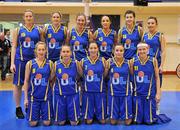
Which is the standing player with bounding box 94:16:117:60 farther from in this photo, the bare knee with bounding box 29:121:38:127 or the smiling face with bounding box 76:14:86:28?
the bare knee with bounding box 29:121:38:127

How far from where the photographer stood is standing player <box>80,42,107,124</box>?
5.30 meters

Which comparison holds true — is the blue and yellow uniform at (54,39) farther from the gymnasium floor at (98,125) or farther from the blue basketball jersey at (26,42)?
the gymnasium floor at (98,125)

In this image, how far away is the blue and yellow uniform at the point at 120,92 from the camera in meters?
5.29

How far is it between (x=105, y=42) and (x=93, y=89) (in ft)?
2.63

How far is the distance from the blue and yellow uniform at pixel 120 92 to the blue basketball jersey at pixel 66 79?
0.57 meters

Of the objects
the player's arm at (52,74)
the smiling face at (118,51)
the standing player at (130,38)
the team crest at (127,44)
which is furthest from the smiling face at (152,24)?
the player's arm at (52,74)

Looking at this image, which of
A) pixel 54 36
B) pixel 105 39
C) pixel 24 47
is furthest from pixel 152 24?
pixel 24 47

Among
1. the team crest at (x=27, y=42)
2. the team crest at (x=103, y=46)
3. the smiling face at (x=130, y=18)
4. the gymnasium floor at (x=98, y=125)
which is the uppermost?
the smiling face at (x=130, y=18)

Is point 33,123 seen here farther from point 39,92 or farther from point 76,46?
point 76,46

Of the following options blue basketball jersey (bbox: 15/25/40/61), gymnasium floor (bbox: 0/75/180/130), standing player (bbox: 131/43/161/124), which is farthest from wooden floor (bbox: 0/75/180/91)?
standing player (bbox: 131/43/161/124)

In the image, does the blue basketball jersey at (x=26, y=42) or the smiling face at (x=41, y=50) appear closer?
the smiling face at (x=41, y=50)

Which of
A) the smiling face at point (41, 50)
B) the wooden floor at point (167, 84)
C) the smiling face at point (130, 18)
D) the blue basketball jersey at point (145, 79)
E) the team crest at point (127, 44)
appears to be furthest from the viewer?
the wooden floor at point (167, 84)

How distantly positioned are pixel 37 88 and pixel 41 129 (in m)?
0.61

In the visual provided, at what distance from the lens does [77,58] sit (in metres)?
5.58
